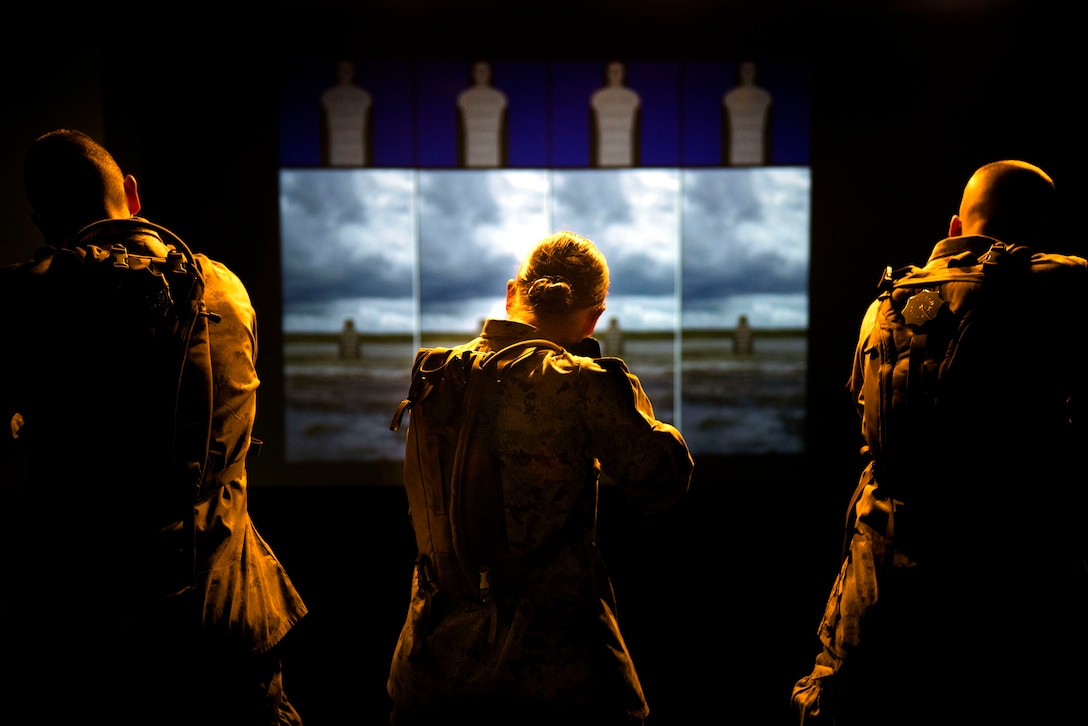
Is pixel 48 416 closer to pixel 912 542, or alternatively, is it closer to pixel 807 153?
pixel 912 542

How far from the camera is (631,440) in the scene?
1.55 meters

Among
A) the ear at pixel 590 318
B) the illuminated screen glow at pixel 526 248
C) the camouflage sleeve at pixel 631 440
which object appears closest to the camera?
the camouflage sleeve at pixel 631 440

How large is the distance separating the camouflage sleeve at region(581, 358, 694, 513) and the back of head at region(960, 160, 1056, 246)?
107 cm

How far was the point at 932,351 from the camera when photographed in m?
1.85

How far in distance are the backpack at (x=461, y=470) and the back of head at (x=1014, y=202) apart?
47.0 inches

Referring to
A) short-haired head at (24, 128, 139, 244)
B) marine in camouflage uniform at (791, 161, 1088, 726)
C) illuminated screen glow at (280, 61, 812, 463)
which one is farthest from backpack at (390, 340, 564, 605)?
illuminated screen glow at (280, 61, 812, 463)

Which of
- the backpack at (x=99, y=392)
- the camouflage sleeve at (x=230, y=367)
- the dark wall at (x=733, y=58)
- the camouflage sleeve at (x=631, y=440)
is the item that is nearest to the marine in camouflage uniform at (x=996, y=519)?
the camouflage sleeve at (x=631, y=440)

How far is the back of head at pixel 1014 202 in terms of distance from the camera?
194cm

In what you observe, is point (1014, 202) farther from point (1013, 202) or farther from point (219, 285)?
point (219, 285)

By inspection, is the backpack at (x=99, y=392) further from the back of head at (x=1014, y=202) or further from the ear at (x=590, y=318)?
the back of head at (x=1014, y=202)

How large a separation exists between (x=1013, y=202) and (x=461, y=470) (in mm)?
1500

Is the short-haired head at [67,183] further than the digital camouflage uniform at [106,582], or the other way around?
the short-haired head at [67,183]

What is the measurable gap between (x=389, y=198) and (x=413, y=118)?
0.49 m

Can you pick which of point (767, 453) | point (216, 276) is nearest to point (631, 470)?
point (216, 276)
